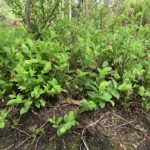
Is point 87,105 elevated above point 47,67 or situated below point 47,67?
below

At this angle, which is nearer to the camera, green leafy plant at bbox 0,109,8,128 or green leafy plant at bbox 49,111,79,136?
green leafy plant at bbox 49,111,79,136

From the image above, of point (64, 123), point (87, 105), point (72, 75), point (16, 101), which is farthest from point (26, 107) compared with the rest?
point (72, 75)

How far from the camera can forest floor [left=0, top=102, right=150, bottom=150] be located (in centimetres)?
230

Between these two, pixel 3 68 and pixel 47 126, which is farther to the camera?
pixel 3 68

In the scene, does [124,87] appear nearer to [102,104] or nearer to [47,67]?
[102,104]

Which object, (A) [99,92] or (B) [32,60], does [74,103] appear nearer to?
(A) [99,92]

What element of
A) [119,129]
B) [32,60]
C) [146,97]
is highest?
[32,60]

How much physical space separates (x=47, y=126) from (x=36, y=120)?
109 millimetres

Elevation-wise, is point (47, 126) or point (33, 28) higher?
point (33, 28)

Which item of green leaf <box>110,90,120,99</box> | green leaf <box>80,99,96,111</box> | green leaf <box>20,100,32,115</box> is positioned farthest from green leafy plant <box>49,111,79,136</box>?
green leaf <box>110,90,120,99</box>

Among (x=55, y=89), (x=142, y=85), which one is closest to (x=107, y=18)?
(x=142, y=85)

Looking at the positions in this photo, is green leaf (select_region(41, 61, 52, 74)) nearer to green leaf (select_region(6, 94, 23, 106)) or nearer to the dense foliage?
the dense foliage

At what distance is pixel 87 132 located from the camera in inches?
92.4

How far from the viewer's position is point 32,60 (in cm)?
250
